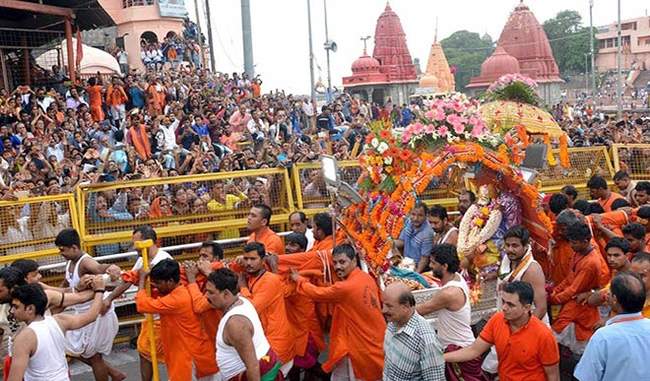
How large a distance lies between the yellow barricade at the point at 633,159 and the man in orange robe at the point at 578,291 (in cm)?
557

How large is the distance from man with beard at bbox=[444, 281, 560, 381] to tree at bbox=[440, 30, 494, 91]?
8143 cm

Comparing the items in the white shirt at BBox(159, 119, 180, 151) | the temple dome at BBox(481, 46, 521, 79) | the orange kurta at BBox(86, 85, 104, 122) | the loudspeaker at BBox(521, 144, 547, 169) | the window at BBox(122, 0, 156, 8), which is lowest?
the loudspeaker at BBox(521, 144, 547, 169)

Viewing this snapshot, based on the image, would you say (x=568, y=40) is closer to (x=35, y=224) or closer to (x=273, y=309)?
(x=35, y=224)

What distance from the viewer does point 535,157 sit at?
8.70 m

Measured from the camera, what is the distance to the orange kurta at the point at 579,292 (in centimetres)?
687

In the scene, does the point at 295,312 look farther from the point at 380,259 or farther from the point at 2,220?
the point at 2,220

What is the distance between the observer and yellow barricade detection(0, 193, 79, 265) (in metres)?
8.70

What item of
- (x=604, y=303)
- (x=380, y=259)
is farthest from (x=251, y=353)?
(x=604, y=303)

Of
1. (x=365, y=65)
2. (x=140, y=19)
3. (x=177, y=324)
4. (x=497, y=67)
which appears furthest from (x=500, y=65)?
(x=177, y=324)

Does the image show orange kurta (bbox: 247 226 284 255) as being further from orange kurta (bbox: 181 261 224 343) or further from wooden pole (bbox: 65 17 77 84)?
wooden pole (bbox: 65 17 77 84)

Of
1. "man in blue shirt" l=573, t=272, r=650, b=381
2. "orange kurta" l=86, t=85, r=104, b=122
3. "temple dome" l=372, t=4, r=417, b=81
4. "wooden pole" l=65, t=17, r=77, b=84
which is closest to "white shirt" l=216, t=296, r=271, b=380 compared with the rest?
"man in blue shirt" l=573, t=272, r=650, b=381

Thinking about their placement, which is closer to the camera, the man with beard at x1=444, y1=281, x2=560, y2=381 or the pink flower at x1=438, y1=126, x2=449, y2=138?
the man with beard at x1=444, y1=281, x2=560, y2=381

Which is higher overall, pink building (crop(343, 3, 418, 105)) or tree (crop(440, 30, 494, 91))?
tree (crop(440, 30, 494, 91))

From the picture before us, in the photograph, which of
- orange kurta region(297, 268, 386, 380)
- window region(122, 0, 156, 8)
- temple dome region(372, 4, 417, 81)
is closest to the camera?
orange kurta region(297, 268, 386, 380)
